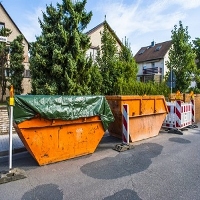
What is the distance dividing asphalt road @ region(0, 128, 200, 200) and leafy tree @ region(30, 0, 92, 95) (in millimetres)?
4120

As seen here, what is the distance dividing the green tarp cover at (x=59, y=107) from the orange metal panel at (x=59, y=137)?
0.15 meters

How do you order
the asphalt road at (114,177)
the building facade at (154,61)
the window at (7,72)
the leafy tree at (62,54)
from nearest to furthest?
1. the asphalt road at (114,177)
2. the leafy tree at (62,54)
3. the window at (7,72)
4. the building facade at (154,61)

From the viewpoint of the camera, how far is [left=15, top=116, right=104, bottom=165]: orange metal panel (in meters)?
4.09

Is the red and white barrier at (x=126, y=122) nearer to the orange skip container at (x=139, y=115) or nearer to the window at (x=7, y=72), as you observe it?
the orange skip container at (x=139, y=115)

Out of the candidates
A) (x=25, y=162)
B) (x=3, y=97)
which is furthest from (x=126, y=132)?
(x=3, y=97)

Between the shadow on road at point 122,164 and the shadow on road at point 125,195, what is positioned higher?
the shadow on road at point 122,164

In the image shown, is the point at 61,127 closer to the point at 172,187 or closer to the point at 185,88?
the point at 172,187

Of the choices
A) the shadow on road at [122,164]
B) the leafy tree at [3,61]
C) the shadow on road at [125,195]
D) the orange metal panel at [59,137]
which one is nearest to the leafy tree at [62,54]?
the orange metal panel at [59,137]

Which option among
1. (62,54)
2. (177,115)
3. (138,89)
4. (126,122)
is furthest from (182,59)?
(126,122)

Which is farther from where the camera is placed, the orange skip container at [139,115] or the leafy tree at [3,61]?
the leafy tree at [3,61]

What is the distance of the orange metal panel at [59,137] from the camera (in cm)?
409

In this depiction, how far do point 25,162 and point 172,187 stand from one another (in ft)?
11.3

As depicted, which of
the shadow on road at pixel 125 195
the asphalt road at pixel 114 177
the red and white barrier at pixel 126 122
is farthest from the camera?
the red and white barrier at pixel 126 122

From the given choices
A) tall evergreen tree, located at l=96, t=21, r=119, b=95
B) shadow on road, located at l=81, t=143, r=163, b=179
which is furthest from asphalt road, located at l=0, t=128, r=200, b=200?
tall evergreen tree, located at l=96, t=21, r=119, b=95
